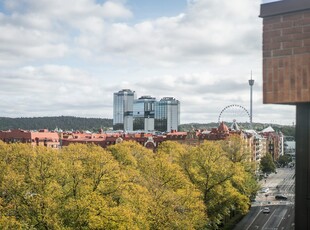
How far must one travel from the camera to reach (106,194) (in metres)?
29.7

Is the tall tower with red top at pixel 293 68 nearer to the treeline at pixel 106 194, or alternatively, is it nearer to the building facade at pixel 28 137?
the treeline at pixel 106 194

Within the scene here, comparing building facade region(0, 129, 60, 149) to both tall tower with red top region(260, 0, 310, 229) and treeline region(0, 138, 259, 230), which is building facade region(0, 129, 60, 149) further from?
tall tower with red top region(260, 0, 310, 229)

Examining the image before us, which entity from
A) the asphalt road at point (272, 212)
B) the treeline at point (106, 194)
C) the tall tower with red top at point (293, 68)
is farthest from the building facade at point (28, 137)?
the tall tower with red top at point (293, 68)

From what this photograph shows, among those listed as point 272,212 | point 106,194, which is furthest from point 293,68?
point 272,212

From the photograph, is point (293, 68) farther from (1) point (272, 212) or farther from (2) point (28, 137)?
(2) point (28, 137)

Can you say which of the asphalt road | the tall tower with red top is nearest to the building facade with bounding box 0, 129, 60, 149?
the asphalt road

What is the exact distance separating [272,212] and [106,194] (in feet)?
105

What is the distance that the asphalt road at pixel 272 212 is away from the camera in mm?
47438

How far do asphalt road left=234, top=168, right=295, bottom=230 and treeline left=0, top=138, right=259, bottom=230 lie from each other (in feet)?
22.2

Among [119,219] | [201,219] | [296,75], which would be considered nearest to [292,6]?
[296,75]

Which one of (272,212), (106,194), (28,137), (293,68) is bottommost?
(272,212)

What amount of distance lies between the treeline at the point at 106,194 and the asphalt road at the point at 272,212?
6.76 m

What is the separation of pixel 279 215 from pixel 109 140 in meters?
53.7

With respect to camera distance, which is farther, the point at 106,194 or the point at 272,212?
the point at 272,212
